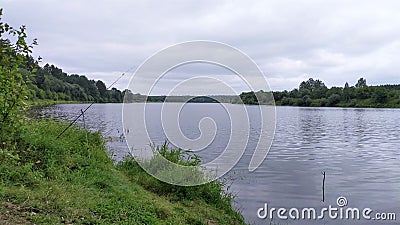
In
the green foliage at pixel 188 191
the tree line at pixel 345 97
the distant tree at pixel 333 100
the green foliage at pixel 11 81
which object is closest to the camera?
the green foliage at pixel 11 81

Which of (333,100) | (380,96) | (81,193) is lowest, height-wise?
(81,193)

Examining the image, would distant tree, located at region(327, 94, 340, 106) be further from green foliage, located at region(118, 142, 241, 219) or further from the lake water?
green foliage, located at region(118, 142, 241, 219)

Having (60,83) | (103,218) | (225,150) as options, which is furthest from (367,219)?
(60,83)

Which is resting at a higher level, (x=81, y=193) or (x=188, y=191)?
(x=81, y=193)

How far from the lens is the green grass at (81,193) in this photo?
5484 millimetres

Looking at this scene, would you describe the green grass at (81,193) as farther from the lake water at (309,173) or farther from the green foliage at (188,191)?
the lake water at (309,173)

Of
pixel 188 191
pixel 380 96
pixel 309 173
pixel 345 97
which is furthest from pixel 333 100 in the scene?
pixel 188 191

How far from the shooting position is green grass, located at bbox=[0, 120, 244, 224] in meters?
5.48

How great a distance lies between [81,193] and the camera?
6625 millimetres

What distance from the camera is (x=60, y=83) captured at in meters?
89.4

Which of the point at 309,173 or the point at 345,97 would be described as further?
the point at 345,97

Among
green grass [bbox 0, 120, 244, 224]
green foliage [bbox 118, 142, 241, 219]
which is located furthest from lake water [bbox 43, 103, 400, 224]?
green grass [bbox 0, 120, 244, 224]

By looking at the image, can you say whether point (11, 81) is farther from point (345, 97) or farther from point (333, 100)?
point (345, 97)

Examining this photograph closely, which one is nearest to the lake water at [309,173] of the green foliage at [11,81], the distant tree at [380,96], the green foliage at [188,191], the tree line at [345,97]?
the green foliage at [188,191]
